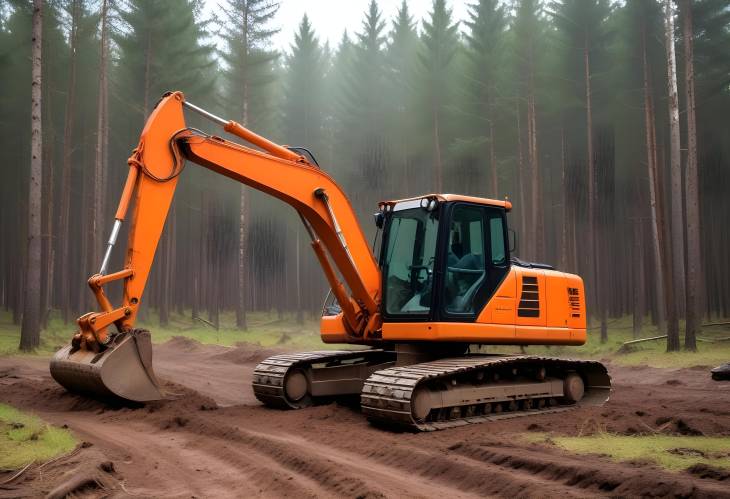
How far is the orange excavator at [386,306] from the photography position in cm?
813

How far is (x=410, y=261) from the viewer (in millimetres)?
9086

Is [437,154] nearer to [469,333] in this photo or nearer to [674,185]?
[674,185]

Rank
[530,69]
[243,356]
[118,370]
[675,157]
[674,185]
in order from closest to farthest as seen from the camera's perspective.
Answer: [118,370]
[243,356]
[675,157]
[674,185]
[530,69]

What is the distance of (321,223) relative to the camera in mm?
9133

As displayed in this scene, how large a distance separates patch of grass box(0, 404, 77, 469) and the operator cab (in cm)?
414

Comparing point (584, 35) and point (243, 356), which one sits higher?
point (584, 35)

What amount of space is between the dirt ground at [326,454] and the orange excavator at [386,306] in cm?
43

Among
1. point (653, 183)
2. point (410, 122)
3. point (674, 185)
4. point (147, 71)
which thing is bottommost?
point (674, 185)

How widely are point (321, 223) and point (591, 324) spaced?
81.9 ft

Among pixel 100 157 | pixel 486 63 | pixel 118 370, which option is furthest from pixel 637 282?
pixel 118 370

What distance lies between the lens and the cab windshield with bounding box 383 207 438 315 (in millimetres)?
8812

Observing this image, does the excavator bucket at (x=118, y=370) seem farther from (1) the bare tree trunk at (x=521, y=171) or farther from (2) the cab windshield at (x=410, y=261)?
(1) the bare tree trunk at (x=521, y=171)

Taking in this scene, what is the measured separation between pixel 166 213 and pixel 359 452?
3.81m

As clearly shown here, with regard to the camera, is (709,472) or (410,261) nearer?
(709,472)
